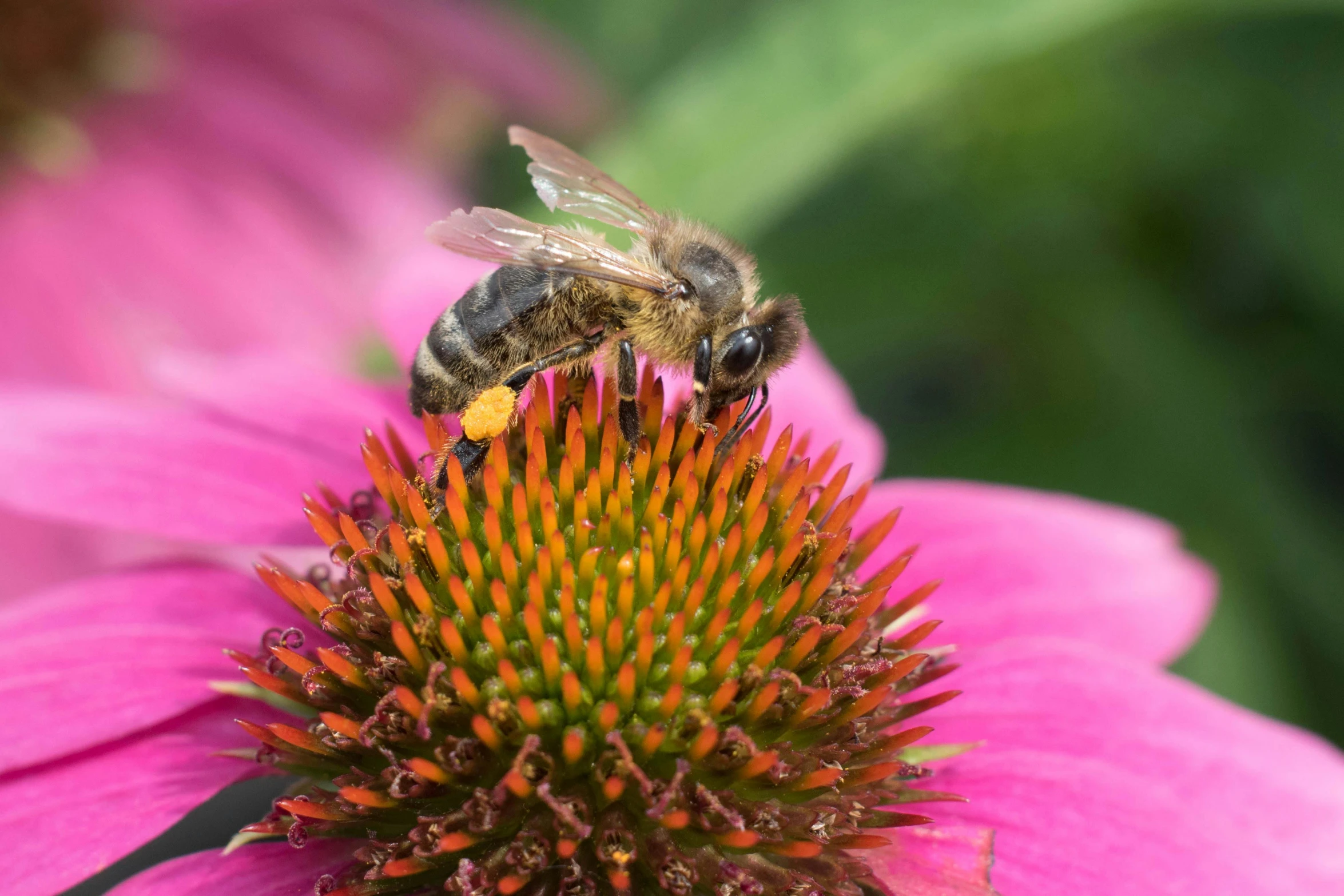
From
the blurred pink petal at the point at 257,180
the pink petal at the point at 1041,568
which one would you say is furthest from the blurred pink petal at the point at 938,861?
the blurred pink petal at the point at 257,180

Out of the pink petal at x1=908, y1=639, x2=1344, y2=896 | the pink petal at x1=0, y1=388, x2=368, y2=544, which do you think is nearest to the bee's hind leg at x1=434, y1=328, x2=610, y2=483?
the pink petal at x1=0, y1=388, x2=368, y2=544

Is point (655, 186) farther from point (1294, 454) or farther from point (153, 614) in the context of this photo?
point (1294, 454)

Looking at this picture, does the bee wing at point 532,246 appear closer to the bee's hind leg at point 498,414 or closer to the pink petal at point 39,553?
the bee's hind leg at point 498,414

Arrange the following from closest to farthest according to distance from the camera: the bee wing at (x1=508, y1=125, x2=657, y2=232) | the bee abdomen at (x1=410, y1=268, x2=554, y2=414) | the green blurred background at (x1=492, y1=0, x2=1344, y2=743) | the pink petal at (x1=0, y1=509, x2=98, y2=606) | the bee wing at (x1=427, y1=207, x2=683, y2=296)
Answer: the bee wing at (x1=427, y1=207, x2=683, y2=296) < the bee abdomen at (x1=410, y1=268, x2=554, y2=414) < the bee wing at (x1=508, y1=125, x2=657, y2=232) < the pink petal at (x1=0, y1=509, x2=98, y2=606) < the green blurred background at (x1=492, y1=0, x2=1344, y2=743)

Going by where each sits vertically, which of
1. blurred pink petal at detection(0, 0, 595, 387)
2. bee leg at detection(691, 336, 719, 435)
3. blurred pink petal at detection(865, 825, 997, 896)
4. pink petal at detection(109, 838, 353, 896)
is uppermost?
blurred pink petal at detection(0, 0, 595, 387)

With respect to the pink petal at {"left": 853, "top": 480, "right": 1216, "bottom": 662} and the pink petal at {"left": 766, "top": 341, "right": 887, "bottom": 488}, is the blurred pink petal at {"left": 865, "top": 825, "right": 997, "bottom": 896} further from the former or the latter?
the pink petal at {"left": 766, "top": 341, "right": 887, "bottom": 488}

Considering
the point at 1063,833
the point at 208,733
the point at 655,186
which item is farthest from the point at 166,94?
the point at 1063,833
